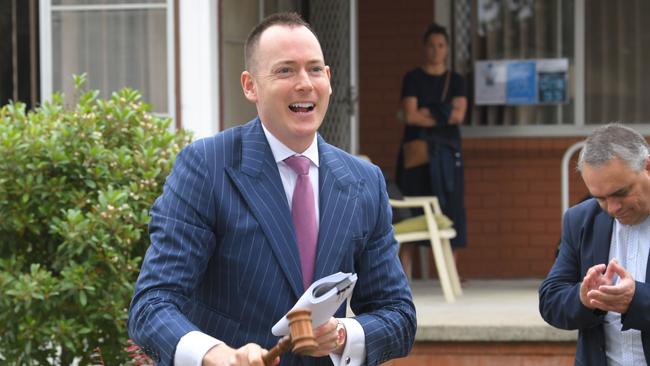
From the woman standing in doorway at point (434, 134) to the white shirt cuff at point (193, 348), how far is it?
20.8ft

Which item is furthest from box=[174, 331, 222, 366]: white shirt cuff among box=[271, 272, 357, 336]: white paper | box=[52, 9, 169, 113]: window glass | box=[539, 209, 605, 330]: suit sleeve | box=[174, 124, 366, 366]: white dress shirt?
box=[52, 9, 169, 113]: window glass

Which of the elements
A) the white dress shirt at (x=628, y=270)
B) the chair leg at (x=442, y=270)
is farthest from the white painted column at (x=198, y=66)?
the white dress shirt at (x=628, y=270)

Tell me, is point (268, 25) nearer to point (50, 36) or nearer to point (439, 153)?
point (50, 36)

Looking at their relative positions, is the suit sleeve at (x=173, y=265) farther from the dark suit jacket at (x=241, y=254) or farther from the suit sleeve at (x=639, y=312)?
the suit sleeve at (x=639, y=312)

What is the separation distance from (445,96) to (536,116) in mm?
1205

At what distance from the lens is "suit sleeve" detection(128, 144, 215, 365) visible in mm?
3178

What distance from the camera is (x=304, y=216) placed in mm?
3373

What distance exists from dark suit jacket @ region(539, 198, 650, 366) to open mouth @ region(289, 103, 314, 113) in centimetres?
120

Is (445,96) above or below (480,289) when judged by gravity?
above

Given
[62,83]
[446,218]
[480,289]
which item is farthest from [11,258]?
[480,289]

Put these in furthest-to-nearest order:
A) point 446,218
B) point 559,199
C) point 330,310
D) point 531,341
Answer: point 559,199, point 446,218, point 531,341, point 330,310

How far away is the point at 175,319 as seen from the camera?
125 inches

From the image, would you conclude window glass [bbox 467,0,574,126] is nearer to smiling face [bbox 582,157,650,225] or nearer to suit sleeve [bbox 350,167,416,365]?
smiling face [bbox 582,157,650,225]

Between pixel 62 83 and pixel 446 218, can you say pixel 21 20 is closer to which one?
pixel 62 83
